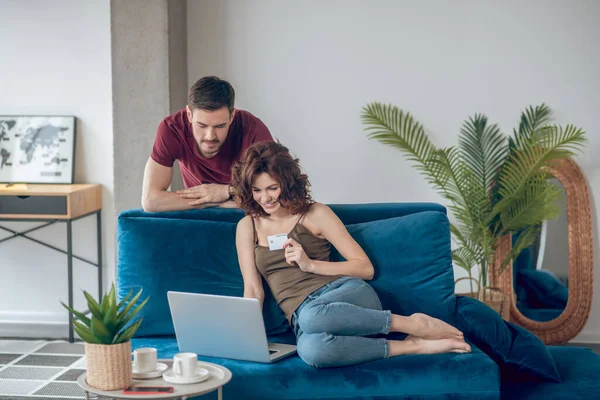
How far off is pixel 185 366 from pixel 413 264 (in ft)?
3.61

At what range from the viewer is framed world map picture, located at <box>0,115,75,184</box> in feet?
16.1

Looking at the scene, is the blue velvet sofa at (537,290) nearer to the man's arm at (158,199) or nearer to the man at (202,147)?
the man at (202,147)

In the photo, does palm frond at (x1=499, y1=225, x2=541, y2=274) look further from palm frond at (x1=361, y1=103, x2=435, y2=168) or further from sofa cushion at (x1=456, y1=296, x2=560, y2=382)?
sofa cushion at (x1=456, y1=296, x2=560, y2=382)

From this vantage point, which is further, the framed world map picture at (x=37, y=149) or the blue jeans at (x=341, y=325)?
the framed world map picture at (x=37, y=149)

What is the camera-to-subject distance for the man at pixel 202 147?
3.00 metres

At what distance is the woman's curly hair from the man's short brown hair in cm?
27

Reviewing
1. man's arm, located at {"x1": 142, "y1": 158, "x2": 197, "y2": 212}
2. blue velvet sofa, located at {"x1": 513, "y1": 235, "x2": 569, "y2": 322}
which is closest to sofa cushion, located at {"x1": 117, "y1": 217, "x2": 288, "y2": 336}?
man's arm, located at {"x1": 142, "y1": 158, "x2": 197, "y2": 212}

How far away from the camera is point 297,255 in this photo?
274 centimetres

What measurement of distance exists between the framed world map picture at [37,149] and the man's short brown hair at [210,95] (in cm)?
216

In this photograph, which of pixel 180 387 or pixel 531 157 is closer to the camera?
pixel 180 387

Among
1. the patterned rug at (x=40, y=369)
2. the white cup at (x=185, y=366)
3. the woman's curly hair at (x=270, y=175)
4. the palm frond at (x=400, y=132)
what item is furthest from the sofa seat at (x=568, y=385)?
the patterned rug at (x=40, y=369)

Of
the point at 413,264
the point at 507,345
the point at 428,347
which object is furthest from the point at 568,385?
the point at 413,264

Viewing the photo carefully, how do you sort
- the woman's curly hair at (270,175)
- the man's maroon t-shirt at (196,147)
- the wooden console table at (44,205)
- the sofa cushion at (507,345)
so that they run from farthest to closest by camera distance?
the wooden console table at (44,205)
the man's maroon t-shirt at (196,147)
the woman's curly hair at (270,175)
the sofa cushion at (507,345)

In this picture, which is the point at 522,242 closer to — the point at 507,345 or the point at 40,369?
the point at 507,345
